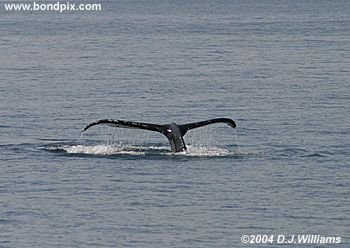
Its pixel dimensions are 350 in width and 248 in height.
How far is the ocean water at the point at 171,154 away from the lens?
23.0 m

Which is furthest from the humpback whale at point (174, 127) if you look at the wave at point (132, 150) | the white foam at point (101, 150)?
the white foam at point (101, 150)

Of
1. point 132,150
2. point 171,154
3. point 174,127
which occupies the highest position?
point 174,127

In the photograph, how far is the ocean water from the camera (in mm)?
Result: 22953

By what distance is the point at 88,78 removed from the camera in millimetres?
52469

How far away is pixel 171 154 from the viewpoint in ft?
98.6

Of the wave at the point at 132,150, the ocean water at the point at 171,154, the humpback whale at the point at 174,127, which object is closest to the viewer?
the ocean water at the point at 171,154

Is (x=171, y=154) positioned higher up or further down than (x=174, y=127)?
further down

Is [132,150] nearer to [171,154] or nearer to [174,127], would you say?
[171,154]

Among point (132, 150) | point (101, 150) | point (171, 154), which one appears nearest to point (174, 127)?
point (171, 154)

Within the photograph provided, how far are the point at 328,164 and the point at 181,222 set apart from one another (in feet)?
22.3

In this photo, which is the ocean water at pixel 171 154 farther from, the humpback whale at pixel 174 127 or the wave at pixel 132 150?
the humpback whale at pixel 174 127

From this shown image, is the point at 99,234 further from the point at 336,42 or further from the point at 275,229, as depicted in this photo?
the point at 336,42

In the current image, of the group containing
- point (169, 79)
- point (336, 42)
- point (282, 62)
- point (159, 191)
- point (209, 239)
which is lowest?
point (209, 239)

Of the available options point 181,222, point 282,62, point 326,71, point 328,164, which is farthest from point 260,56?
point 181,222
